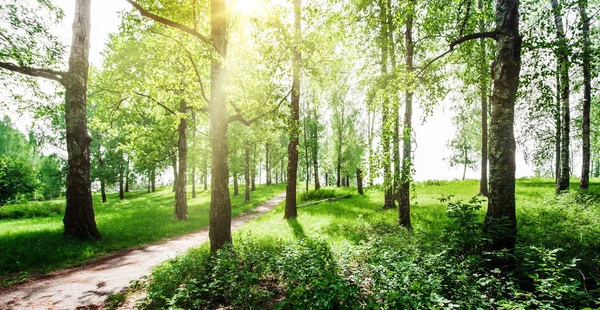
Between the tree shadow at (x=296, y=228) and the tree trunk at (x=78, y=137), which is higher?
the tree trunk at (x=78, y=137)

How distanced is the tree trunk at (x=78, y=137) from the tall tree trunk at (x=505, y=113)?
534 inches

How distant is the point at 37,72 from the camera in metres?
9.45

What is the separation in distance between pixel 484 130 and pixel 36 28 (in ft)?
80.5

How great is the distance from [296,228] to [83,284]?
7.55 meters

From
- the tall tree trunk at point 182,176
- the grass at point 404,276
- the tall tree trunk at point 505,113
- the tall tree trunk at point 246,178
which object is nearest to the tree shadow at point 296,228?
the grass at point 404,276

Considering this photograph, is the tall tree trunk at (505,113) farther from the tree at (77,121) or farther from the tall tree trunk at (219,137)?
the tree at (77,121)

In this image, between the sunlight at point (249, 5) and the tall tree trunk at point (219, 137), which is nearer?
the sunlight at point (249, 5)

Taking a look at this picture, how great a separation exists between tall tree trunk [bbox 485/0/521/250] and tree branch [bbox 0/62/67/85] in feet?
48.4

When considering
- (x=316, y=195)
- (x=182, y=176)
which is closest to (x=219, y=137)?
(x=182, y=176)

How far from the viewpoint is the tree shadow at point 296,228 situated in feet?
33.3

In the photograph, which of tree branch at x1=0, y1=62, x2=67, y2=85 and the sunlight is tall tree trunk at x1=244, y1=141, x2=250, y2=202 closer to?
tree branch at x1=0, y1=62, x2=67, y2=85

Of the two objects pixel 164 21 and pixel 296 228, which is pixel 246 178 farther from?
pixel 164 21

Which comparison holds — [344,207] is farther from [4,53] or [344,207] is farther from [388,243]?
[4,53]

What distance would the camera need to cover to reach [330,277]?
14.6 feet
